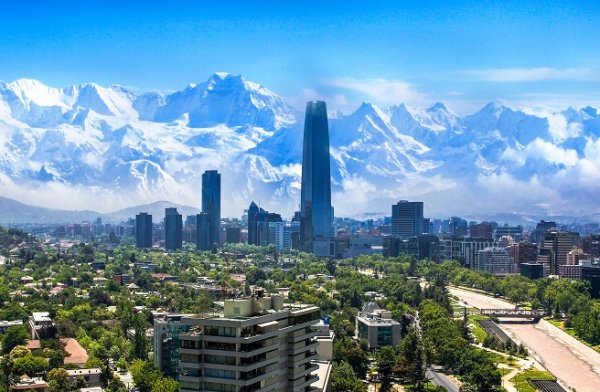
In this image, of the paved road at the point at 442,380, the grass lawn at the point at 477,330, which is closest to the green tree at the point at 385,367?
the paved road at the point at 442,380

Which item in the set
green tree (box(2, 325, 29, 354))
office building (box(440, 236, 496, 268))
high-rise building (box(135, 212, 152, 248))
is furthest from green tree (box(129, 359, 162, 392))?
high-rise building (box(135, 212, 152, 248))

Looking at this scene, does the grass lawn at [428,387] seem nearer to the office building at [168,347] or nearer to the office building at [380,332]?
the office building at [380,332]

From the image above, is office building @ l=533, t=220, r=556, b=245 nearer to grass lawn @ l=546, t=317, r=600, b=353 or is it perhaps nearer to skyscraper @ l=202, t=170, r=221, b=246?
skyscraper @ l=202, t=170, r=221, b=246

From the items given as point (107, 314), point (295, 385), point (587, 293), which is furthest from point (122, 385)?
point (587, 293)

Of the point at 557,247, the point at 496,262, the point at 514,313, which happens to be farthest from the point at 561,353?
the point at 496,262

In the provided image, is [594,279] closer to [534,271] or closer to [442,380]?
[534,271]

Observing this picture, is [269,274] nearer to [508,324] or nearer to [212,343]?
[508,324]
